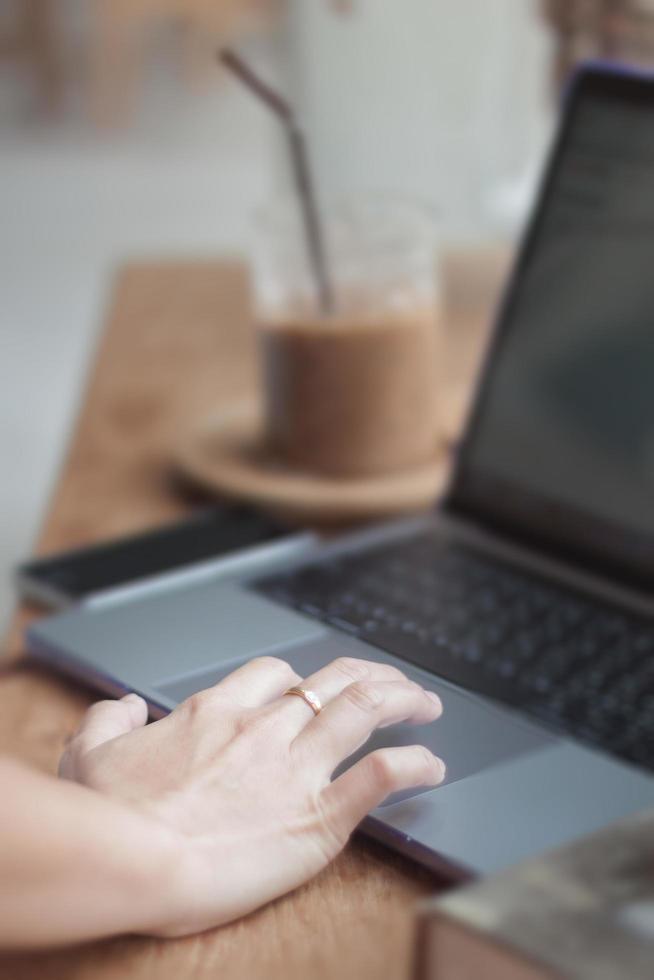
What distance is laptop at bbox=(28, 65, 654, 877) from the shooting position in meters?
0.54

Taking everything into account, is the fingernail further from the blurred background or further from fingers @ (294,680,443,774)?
the blurred background

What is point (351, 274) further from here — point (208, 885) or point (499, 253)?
point (499, 253)

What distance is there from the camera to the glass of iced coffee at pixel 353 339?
0.94 m

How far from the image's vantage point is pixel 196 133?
5.31m

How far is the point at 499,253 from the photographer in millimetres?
1602

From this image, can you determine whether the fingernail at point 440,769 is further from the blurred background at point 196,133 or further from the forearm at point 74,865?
the blurred background at point 196,133

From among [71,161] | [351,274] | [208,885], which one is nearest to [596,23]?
[351,274]

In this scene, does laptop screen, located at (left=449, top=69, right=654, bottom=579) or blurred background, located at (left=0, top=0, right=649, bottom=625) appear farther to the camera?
blurred background, located at (left=0, top=0, right=649, bottom=625)

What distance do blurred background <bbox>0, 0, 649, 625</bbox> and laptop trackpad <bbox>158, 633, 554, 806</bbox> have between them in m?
0.32

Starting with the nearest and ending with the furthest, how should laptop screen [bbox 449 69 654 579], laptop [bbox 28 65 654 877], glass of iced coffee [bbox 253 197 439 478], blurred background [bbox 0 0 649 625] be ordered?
laptop [bbox 28 65 654 877] → laptop screen [bbox 449 69 654 579] → glass of iced coffee [bbox 253 197 439 478] → blurred background [bbox 0 0 649 625]

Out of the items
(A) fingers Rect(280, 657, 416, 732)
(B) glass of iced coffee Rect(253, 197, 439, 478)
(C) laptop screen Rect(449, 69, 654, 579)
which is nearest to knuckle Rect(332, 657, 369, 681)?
(A) fingers Rect(280, 657, 416, 732)

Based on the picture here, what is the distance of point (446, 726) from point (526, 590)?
232 mm

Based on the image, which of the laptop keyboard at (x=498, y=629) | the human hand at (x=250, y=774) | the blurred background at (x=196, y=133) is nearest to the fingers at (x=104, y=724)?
the human hand at (x=250, y=774)

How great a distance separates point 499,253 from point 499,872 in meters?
1.26
